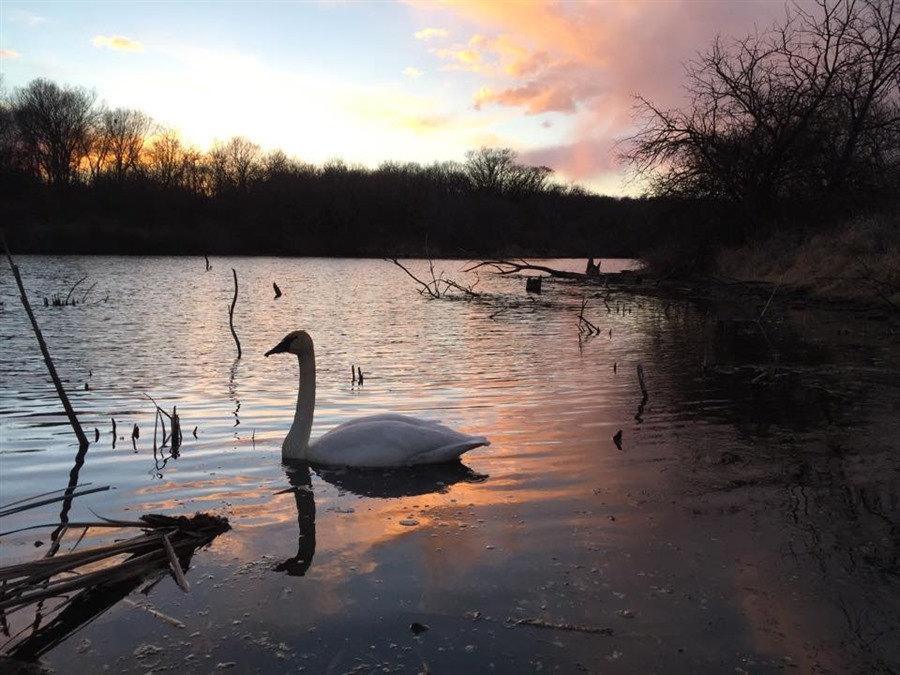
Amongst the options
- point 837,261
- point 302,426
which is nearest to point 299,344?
point 302,426

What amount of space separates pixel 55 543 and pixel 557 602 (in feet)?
9.10

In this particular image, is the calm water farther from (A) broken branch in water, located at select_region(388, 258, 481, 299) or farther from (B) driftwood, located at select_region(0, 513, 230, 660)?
(A) broken branch in water, located at select_region(388, 258, 481, 299)

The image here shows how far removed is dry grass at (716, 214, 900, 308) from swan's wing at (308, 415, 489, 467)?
1163cm

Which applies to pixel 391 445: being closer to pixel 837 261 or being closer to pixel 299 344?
pixel 299 344

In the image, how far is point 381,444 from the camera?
5.82 meters

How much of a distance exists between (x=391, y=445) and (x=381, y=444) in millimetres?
83

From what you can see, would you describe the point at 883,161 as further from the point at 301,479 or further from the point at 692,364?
the point at 301,479

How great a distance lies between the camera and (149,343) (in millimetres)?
14328

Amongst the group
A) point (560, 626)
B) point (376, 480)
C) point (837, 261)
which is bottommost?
point (376, 480)

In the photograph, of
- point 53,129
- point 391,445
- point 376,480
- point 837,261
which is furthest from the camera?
point 53,129

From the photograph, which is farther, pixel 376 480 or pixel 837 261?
pixel 837 261

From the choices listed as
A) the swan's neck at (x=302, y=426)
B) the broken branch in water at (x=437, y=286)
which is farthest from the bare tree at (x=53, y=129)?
the swan's neck at (x=302, y=426)

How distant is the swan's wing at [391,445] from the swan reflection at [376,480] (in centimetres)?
7

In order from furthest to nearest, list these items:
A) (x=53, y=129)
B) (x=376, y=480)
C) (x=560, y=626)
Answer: (x=53, y=129) < (x=376, y=480) < (x=560, y=626)
